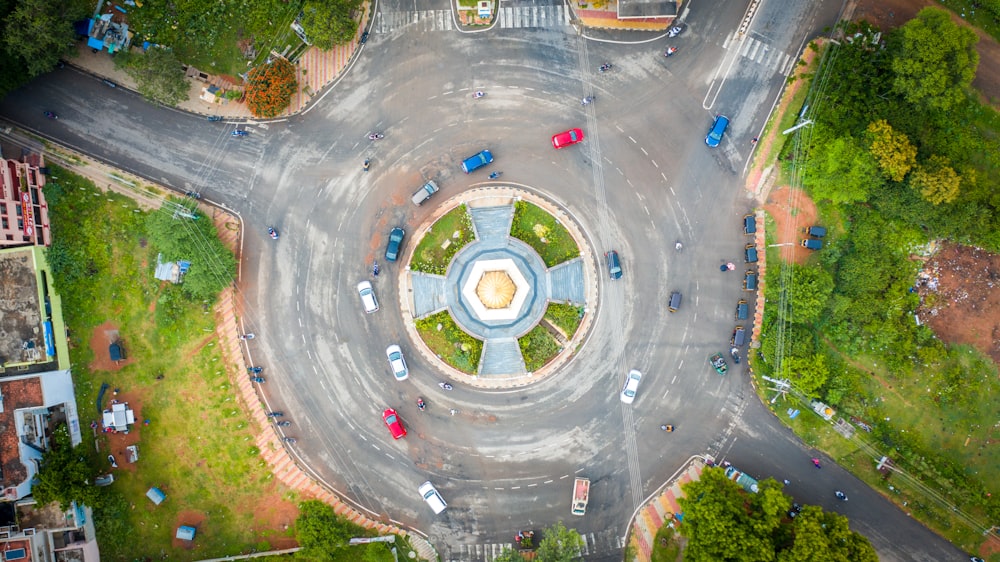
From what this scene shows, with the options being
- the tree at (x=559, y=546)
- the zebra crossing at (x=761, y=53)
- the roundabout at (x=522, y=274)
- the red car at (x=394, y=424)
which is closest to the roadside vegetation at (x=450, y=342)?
the roundabout at (x=522, y=274)

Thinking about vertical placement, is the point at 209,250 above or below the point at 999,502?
above

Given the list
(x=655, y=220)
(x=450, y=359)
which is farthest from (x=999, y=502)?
(x=450, y=359)

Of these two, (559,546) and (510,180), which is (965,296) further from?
(559,546)

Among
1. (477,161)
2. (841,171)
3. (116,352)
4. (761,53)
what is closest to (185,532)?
(116,352)

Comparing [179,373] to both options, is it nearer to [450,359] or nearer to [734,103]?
[450,359]

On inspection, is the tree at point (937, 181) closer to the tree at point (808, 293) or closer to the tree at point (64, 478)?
the tree at point (808, 293)

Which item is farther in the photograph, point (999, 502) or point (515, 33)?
point (515, 33)

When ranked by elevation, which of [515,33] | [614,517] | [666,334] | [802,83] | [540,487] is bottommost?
[614,517]
